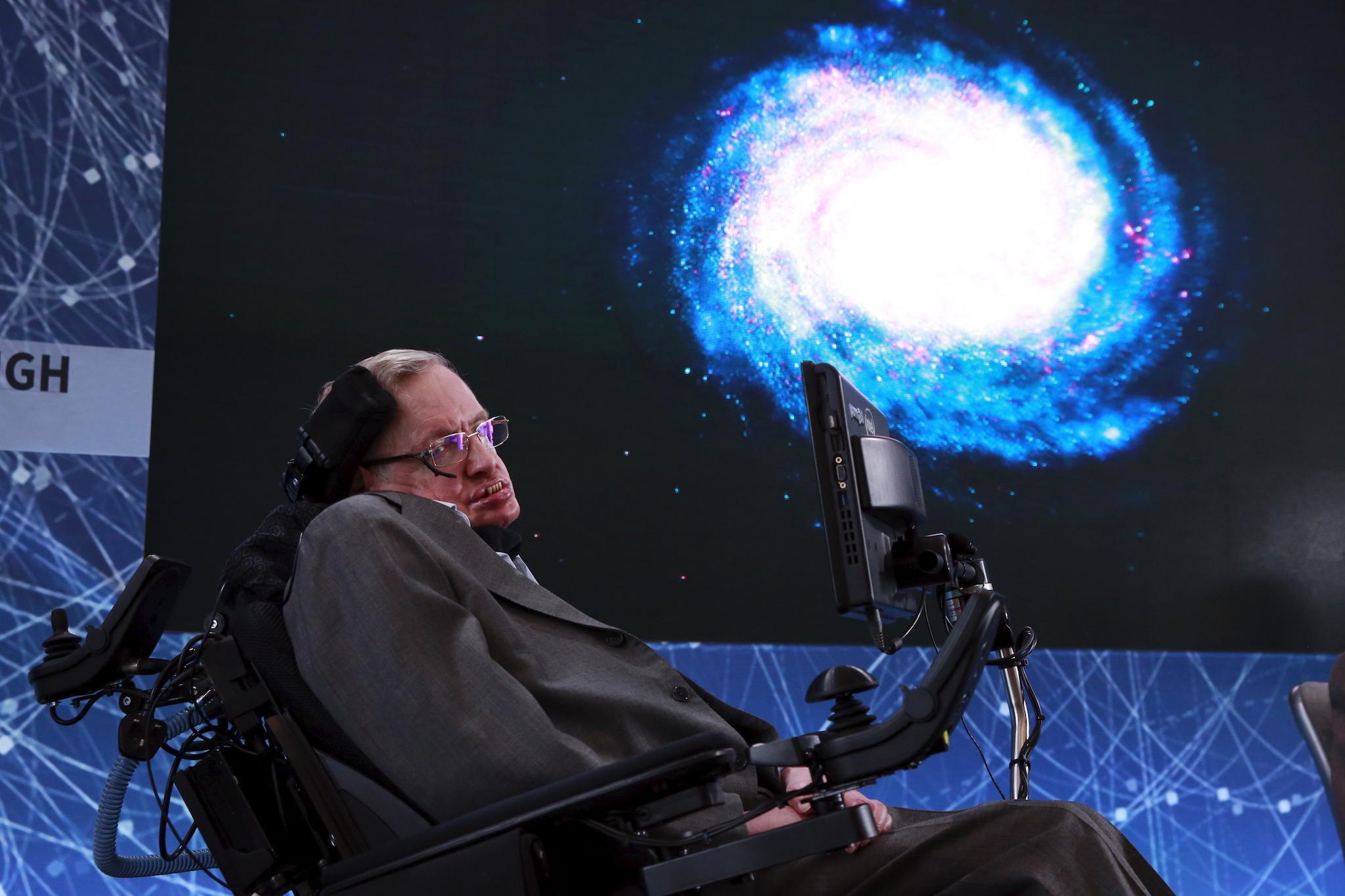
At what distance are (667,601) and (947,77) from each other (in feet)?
5.88

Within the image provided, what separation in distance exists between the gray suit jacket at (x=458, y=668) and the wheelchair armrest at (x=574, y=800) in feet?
0.28

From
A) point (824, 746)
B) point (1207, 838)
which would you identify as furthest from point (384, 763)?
point (1207, 838)

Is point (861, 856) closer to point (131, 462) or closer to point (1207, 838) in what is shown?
point (131, 462)

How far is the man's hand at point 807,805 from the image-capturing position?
5.21 ft

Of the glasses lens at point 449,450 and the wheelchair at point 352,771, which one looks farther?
the glasses lens at point 449,450

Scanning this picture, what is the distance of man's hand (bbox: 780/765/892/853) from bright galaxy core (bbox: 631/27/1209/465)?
5.43 feet

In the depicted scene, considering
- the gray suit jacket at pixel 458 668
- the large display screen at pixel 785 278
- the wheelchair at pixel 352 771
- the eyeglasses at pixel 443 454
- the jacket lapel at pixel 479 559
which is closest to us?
Result: the wheelchair at pixel 352 771

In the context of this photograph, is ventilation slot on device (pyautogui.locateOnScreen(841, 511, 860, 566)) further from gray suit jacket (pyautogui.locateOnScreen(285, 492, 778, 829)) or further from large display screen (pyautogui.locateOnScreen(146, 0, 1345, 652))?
large display screen (pyautogui.locateOnScreen(146, 0, 1345, 652))

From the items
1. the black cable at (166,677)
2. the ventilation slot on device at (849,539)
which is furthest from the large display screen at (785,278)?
the ventilation slot on device at (849,539)

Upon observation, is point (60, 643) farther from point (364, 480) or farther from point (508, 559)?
point (508, 559)

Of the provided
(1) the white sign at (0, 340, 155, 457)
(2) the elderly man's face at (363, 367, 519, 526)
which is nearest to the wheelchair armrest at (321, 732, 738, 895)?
(2) the elderly man's face at (363, 367, 519, 526)

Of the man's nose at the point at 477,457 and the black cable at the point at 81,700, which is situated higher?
the man's nose at the point at 477,457

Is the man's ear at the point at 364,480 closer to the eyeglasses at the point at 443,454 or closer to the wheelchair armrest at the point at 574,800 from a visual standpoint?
the eyeglasses at the point at 443,454

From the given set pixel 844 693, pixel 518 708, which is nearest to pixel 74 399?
pixel 518 708
